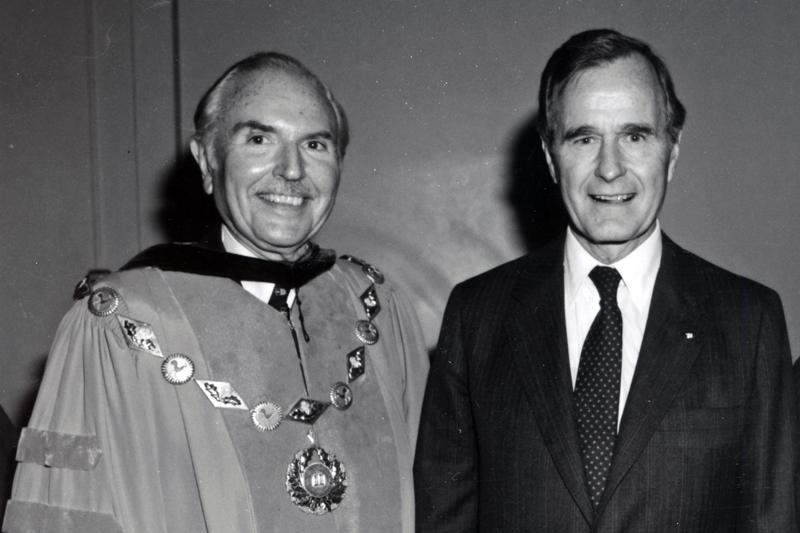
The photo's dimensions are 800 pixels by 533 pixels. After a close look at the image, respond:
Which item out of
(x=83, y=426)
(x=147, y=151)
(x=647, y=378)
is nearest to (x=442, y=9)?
(x=147, y=151)

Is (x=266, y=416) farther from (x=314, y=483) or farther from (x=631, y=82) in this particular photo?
(x=631, y=82)

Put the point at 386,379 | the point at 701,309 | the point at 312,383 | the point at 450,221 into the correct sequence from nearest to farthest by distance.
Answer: the point at 701,309
the point at 312,383
the point at 386,379
the point at 450,221

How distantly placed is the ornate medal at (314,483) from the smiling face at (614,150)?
89 centimetres

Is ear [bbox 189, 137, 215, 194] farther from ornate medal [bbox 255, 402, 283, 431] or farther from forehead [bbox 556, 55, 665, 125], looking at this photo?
forehead [bbox 556, 55, 665, 125]

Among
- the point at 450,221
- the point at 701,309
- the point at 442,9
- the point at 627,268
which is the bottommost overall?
the point at 701,309

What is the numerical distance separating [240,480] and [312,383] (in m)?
0.30

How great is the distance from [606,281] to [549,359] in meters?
0.25

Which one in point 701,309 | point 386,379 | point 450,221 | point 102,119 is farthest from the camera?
point 450,221

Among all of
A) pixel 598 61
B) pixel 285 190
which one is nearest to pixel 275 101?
pixel 285 190

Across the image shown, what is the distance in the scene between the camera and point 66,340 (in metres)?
1.68

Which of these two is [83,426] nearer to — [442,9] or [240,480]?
[240,480]

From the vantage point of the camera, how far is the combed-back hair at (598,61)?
1.78 metres

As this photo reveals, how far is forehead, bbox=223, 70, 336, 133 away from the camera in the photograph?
183 centimetres

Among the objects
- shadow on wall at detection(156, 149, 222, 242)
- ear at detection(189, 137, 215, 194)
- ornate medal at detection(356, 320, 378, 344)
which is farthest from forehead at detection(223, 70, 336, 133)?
shadow on wall at detection(156, 149, 222, 242)
